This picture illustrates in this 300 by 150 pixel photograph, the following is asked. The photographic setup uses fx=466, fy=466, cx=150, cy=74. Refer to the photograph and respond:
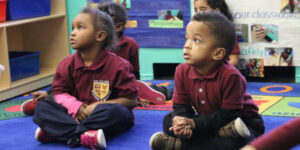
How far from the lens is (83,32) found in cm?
188

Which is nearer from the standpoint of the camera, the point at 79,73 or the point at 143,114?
the point at 79,73

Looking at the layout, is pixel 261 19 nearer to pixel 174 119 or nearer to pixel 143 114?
pixel 143 114

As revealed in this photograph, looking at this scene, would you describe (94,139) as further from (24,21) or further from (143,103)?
(24,21)

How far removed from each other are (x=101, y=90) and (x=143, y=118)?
0.33 metres

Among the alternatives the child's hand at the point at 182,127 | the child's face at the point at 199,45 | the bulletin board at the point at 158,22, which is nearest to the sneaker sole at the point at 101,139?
the child's hand at the point at 182,127

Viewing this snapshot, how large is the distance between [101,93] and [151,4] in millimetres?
1180

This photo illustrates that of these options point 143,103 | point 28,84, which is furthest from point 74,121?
point 28,84

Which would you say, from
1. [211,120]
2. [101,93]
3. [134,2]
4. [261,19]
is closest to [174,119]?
[211,120]

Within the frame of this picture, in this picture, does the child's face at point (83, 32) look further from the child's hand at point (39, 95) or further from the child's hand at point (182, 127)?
the child's hand at point (182, 127)

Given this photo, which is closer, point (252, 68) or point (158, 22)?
point (252, 68)

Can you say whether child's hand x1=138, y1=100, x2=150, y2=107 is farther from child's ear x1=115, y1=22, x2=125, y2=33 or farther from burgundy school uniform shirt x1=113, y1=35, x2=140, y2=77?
child's ear x1=115, y1=22, x2=125, y2=33

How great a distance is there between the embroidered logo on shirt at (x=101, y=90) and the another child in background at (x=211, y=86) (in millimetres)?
421

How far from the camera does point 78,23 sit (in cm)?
189

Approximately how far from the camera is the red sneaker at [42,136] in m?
1.83
